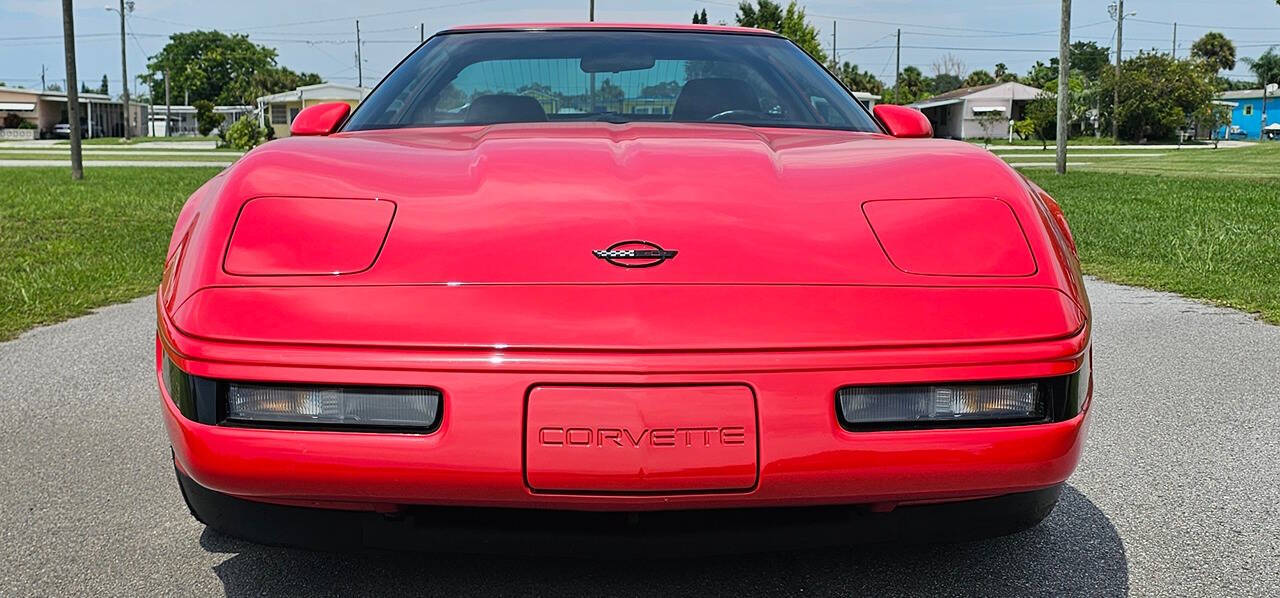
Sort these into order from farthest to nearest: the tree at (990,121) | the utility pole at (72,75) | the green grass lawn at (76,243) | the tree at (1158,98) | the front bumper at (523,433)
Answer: the tree at (990,121), the tree at (1158,98), the utility pole at (72,75), the green grass lawn at (76,243), the front bumper at (523,433)

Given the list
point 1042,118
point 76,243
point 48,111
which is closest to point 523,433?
point 76,243

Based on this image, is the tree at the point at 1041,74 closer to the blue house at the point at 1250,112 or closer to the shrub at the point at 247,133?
the blue house at the point at 1250,112

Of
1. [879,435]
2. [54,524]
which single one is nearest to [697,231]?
[879,435]

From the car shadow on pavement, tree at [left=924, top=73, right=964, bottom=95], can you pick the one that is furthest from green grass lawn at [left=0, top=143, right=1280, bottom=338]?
tree at [left=924, top=73, right=964, bottom=95]

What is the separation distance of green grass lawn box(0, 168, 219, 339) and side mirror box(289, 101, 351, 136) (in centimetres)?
353

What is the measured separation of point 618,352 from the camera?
1.83 m

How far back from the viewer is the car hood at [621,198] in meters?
1.96

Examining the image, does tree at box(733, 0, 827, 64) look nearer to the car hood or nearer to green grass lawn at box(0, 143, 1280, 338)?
green grass lawn at box(0, 143, 1280, 338)

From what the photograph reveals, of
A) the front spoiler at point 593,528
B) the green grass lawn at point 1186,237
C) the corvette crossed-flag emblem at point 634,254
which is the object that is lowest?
the green grass lawn at point 1186,237

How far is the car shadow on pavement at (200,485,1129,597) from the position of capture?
239 cm

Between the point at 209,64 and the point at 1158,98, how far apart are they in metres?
78.4

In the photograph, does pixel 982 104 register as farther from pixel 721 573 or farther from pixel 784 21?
pixel 721 573

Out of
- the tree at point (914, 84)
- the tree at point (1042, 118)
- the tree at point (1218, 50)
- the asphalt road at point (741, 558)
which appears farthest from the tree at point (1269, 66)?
the asphalt road at point (741, 558)

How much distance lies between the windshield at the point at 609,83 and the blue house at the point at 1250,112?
8281 centimetres
